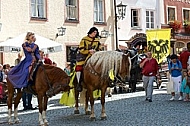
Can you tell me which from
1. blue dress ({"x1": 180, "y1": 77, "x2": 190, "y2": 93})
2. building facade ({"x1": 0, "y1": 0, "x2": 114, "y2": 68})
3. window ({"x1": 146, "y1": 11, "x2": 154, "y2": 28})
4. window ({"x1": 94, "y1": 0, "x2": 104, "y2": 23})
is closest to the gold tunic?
blue dress ({"x1": 180, "y1": 77, "x2": 190, "y2": 93})

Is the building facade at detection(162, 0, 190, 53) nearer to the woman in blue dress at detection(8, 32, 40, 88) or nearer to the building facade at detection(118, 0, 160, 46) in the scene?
the building facade at detection(118, 0, 160, 46)

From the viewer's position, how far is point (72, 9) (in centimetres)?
2572

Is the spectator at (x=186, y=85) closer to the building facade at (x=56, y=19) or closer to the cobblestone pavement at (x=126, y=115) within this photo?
the cobblestone pavement at (x=126, y=115)

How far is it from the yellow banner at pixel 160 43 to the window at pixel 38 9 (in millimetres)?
5674

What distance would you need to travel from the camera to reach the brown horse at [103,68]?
453 inches

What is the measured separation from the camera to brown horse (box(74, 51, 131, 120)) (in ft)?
37.8

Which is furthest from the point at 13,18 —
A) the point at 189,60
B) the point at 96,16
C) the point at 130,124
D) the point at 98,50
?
the point at 130,124

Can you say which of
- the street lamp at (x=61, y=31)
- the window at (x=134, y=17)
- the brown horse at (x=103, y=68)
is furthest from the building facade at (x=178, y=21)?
the brown horse at (x=103, y=68)

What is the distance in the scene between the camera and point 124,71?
11.5m

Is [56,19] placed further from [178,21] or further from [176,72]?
[178,21]

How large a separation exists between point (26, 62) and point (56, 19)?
1370 centimetres

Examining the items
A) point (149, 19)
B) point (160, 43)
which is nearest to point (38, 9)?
point (160, 43)

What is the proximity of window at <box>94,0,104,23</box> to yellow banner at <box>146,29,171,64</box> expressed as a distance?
500 cm

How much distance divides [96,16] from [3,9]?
6913mm
